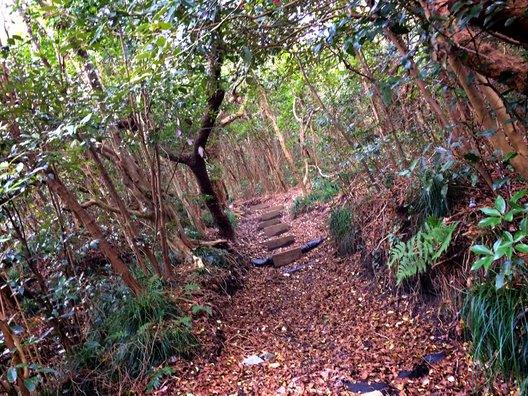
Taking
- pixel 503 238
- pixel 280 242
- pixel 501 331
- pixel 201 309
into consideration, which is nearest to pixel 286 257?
pixel 280 242

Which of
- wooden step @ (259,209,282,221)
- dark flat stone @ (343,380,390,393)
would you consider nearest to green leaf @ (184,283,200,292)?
dark flat stone @ (343,380,390,393)

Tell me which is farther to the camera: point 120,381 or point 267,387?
point 120,381

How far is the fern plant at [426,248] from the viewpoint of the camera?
2990 mm

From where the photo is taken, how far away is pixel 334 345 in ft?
11.5

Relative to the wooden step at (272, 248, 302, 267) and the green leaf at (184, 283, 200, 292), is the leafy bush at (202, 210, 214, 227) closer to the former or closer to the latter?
the wooden step at (272, 248, 302, 267)

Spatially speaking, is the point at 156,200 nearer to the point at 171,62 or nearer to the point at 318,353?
the point at 171,62

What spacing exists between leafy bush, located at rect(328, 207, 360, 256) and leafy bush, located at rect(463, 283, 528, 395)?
8.47ft

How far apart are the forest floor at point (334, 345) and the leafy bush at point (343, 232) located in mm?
252

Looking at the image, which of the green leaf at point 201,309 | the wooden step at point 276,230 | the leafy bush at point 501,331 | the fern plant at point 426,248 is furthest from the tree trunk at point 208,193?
the leafy bush at point 501,331

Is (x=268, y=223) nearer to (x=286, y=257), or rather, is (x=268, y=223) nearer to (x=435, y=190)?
(x=286, y=257)

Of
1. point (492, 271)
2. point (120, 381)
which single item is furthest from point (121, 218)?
point (492, 271)

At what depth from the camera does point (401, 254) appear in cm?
338

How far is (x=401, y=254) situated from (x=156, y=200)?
2.78 meters

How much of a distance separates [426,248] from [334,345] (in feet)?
4.14
